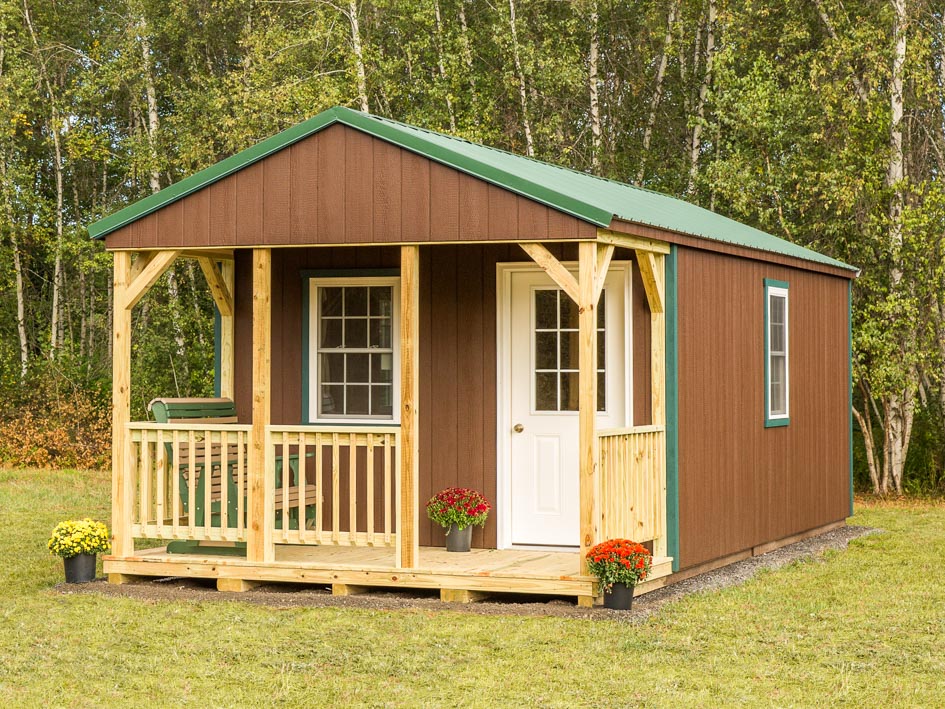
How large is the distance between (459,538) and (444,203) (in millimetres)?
2557

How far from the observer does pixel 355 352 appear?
10.7 meters

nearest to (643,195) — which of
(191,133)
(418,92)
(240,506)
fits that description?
(240,506)

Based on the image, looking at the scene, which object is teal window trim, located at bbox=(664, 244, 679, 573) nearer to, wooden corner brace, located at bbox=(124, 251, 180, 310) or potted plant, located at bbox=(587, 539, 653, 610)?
potted plant, located at bbox=(587, 539, 653, 610)

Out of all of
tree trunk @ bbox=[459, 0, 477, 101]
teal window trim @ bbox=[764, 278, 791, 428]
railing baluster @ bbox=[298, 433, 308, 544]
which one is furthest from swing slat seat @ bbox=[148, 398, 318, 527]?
tree trunk @ bbox=[459, 0, 477, 101]

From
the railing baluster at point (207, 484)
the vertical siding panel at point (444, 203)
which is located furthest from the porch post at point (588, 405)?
the railing baluster at point (207, 484)

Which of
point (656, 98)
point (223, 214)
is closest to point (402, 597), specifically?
point (223, 214)

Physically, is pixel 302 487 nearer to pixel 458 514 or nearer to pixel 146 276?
pixel 458 514

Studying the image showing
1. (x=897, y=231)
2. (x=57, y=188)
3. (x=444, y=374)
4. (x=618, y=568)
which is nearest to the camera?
(x=618, y=568)

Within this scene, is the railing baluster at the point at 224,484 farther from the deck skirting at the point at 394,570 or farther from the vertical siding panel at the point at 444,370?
the vertical siding panel at the point at 444,370

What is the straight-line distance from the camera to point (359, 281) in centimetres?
1066

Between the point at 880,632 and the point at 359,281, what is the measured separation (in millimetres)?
4616

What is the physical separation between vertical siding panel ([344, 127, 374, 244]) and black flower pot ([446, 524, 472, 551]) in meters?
2.28

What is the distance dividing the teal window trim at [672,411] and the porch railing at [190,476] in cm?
286

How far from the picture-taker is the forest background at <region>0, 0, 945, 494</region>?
16359 mm
